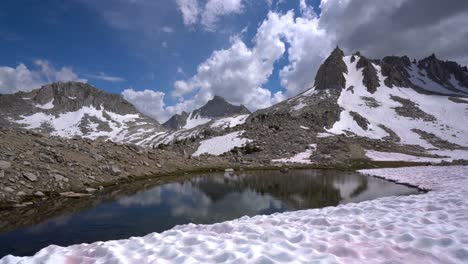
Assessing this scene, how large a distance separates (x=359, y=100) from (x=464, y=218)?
15294cm

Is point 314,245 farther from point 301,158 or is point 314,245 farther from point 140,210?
point 301,158

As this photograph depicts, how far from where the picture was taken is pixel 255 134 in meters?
75.2

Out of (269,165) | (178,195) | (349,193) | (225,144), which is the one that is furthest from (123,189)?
(225,144)

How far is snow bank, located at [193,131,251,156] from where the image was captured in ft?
227

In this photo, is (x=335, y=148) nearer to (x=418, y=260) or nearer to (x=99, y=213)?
(x=99, y=213)

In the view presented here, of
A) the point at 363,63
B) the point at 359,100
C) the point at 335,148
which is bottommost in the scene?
the point at 335,148

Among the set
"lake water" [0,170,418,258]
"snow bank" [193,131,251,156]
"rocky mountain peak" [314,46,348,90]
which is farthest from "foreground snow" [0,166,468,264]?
"rocky mountain peak" [314,46,348,90]

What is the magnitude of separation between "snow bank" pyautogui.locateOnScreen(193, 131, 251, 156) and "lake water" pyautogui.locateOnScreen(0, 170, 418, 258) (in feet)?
128

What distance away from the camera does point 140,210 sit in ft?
61.5

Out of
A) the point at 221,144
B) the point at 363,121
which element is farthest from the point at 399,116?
the point at 221,144

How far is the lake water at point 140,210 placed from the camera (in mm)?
13562

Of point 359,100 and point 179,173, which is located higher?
point 359,100

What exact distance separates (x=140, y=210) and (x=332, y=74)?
176 m

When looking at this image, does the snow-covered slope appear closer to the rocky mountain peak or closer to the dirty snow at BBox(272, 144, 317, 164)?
the rocky mountain peak
